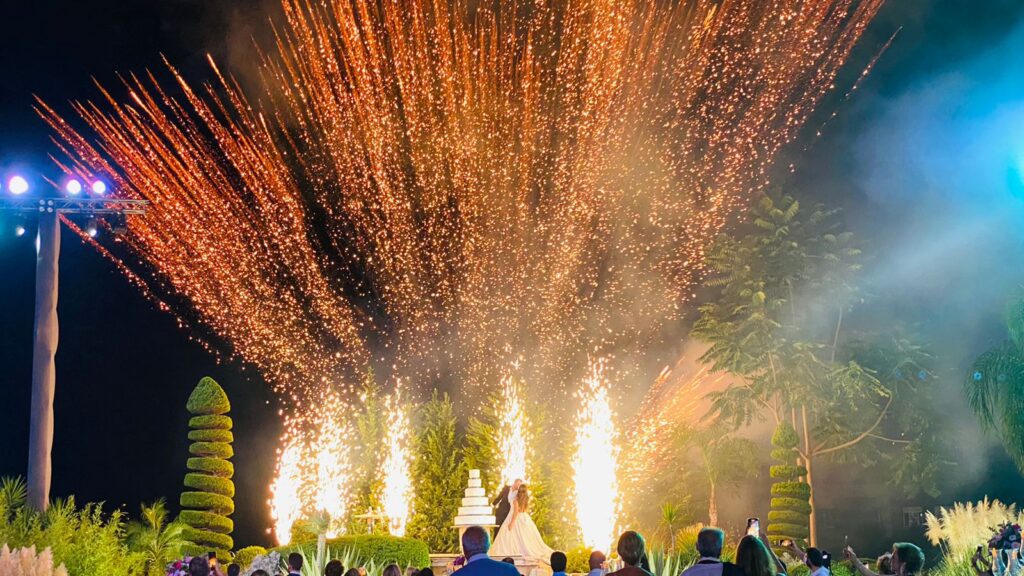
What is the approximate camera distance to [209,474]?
92.7 feet

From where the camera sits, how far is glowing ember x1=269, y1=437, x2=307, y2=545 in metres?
30.5

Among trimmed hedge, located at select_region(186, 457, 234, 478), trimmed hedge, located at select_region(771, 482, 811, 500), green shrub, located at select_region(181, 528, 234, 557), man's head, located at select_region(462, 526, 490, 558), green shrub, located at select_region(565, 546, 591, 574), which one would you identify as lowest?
green shrub, located at select_region(565, 546, 591, 574)

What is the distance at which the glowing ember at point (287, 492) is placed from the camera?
1199 inches

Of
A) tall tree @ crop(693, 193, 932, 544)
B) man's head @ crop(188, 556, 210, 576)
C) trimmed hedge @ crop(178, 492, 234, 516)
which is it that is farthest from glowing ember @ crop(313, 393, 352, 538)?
man's head @ crop(188, 556, 210, 576)

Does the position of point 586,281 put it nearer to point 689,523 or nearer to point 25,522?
point 689,523

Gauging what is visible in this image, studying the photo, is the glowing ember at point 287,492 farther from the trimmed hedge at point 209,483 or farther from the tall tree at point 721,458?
the tall tree at point 721,458

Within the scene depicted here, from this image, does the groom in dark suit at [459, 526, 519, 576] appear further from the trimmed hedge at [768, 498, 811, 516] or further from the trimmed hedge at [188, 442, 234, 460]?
the trimmed hedge at [768, 498, 811, 516]

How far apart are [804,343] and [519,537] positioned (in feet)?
41.0

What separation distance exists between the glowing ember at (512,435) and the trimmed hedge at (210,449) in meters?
8.60

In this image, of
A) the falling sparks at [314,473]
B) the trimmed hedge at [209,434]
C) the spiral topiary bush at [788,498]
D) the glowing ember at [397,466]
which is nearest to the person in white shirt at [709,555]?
the spiral topiary bush at [788,498]

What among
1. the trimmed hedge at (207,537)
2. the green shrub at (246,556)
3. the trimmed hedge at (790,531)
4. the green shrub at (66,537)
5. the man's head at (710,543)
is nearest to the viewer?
the man's head at (710,543)

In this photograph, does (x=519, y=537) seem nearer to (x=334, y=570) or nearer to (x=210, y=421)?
(x=210, y=421)

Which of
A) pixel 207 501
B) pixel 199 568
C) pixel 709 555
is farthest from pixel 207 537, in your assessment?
pixel 709 555

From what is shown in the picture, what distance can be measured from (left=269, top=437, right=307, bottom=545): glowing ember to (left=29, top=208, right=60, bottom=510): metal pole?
40.8 ft
